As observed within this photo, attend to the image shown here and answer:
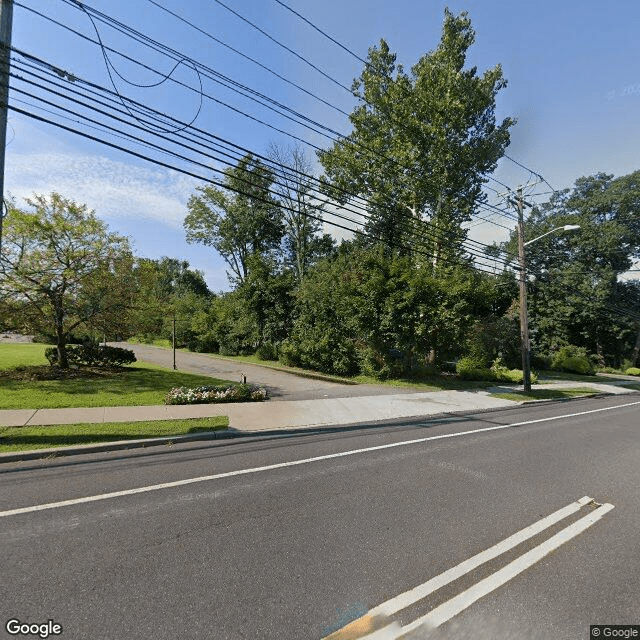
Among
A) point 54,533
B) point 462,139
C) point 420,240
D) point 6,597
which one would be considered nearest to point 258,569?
Answer: point 6,597

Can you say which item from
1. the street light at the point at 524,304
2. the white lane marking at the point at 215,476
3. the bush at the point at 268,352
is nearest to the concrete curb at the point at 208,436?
the white lane marking at the point at 215,476

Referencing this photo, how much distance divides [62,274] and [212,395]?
27.0ft

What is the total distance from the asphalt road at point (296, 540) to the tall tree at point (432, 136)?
16214 millimetres

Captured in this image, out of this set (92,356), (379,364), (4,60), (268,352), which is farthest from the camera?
(268,352)

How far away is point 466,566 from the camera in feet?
10.7

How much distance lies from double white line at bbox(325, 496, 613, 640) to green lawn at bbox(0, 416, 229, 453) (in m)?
5.63

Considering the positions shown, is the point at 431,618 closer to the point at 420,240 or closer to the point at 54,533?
the point at 54,533

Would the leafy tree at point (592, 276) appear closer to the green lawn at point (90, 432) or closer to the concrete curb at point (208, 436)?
the concrete curb at point (208, 436)

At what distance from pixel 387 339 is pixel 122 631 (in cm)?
1611

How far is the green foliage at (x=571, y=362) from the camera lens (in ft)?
A: 99.1

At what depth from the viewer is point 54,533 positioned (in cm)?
366

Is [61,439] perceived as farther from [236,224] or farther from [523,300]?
[236,224]

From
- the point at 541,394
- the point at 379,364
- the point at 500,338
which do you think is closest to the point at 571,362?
the point at 500,338

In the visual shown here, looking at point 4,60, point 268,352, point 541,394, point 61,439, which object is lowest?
point 541,394
